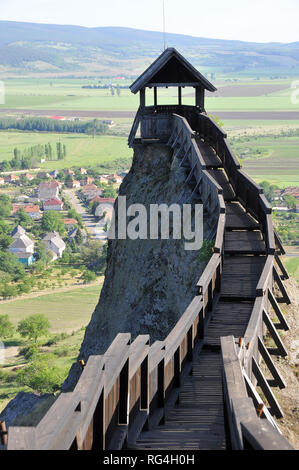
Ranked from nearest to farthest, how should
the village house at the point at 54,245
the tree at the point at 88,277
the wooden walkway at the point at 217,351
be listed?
the wooden walkway at the point at 217,351 < the tree at the point at 88,277 < the village house at the point at 54,245

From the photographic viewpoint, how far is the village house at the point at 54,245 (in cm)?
16200

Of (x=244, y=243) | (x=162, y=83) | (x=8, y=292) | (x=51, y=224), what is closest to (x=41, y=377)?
(x=162, y=83)

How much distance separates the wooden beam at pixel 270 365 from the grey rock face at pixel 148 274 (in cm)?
688

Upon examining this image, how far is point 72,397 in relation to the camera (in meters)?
5.41

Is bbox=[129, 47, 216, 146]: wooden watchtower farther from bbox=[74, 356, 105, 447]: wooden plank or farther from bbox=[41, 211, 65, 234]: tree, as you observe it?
bbox=[41, 211, 65, 234]: tree

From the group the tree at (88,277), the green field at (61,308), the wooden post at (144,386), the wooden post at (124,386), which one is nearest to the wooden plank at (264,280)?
the wooden post at (144,386)

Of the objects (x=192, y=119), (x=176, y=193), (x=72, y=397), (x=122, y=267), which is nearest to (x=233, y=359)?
(x=72, y=397)

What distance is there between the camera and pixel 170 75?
2725 centimetres

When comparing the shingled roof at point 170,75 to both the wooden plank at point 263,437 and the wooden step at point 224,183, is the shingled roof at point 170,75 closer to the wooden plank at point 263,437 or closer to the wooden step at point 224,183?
the wooden step at point 224,183

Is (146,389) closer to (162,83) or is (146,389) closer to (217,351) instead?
(217,351)

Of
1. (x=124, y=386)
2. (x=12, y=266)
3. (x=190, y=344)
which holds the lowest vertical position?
(x=12, y=266)

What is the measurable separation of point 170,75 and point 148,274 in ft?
28.3
